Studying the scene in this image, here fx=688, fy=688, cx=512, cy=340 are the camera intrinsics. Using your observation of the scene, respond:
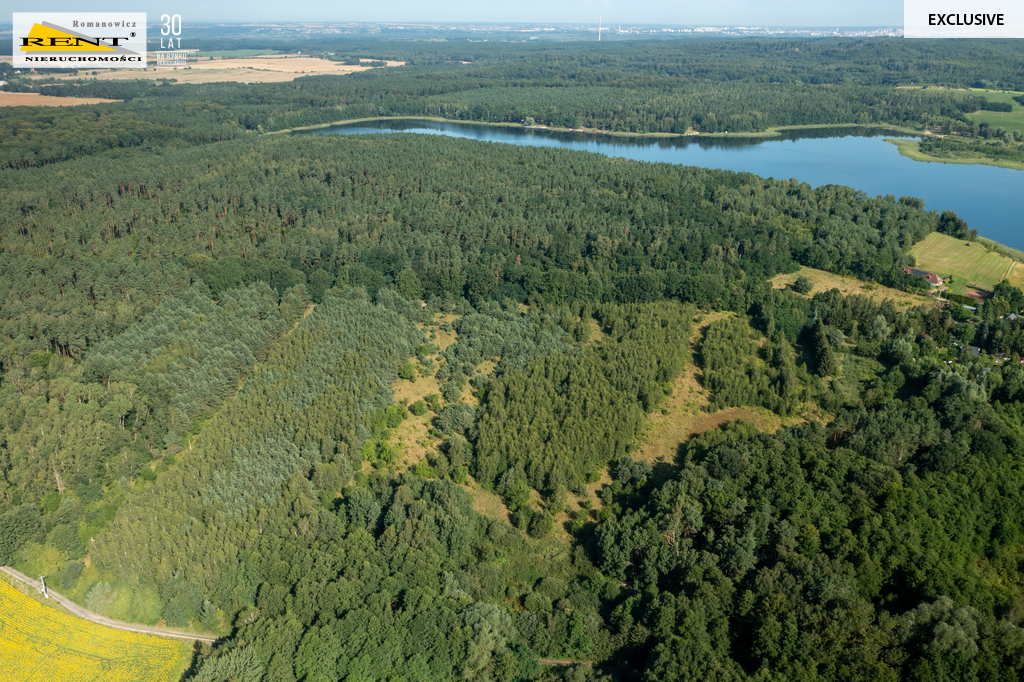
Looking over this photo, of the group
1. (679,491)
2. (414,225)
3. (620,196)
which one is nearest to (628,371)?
(679,491)

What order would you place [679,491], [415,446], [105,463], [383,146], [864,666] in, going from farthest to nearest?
[383,146] < [415,446] < [105,463] < [679,491] < [864,666]

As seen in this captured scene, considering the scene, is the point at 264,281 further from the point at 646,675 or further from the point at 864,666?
the point at 864,666

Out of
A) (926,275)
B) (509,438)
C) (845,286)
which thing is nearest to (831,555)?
(509,438)

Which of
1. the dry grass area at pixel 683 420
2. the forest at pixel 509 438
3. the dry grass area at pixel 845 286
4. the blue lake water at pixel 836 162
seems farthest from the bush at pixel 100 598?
the blue lake water at pixel 836 162

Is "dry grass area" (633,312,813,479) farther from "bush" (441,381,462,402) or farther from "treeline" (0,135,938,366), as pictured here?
"treeline" (0,135,938,366)

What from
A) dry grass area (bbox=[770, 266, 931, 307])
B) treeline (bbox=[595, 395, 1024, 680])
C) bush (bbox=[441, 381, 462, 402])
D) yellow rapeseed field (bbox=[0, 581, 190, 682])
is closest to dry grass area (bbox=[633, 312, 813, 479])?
treeline (bbox=[595, 395, 1024, 680])

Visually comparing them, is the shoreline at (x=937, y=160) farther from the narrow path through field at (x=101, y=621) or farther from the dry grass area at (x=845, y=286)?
the narrow path through field at (x=101, y=621)
